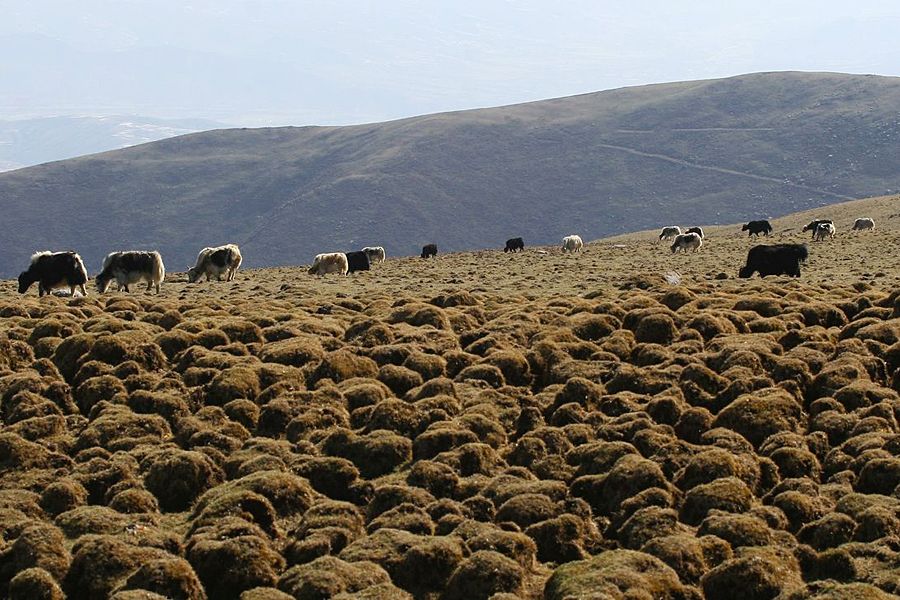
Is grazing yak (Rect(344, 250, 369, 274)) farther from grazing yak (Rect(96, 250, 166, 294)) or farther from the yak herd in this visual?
grazing yak (Rect(96, 250, 166, 294))

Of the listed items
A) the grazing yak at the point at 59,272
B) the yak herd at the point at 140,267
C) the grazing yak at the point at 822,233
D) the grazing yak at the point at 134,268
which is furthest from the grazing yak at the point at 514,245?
the grazing yak at the point at 59,272

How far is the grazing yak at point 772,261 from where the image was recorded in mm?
38906

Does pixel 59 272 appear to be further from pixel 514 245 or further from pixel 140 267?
pixel 514 245

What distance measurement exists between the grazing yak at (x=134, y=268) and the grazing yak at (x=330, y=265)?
1290 cm

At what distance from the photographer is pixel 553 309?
27.1m

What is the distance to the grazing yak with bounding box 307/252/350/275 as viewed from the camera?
49719mm

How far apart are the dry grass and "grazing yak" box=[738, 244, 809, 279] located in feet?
36.2

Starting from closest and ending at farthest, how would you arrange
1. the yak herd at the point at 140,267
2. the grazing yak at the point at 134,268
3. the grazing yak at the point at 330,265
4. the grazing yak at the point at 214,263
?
1. the yak herd at the point at 140,267
2. the grazing yak at the point at 134,268
3. the grazing yak at the point at 214,263
4. the grazing yak at the point at 330,265

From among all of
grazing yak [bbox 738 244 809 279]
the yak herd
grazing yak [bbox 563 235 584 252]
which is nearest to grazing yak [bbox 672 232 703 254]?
grazing yak [bbox 563 235 584 252]

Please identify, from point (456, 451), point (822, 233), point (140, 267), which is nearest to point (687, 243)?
point (822, 233)

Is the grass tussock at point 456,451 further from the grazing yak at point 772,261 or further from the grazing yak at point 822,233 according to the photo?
the grazing yak at point 822,233

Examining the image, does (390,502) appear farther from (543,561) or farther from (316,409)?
(316,409)

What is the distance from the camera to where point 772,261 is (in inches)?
1535

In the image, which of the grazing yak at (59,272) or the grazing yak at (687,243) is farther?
the grazing yak at (687,243)
